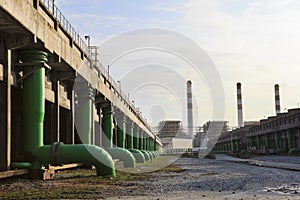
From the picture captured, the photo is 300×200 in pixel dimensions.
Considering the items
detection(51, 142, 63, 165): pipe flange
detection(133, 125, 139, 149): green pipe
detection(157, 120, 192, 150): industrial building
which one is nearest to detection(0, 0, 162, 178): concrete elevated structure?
detection(51, 142, 63, 165): pipe flange

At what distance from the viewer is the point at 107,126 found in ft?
90.3

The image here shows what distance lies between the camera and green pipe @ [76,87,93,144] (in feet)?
67.2

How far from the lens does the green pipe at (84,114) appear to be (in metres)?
20.5

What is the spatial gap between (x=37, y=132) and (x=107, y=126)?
14.7 m

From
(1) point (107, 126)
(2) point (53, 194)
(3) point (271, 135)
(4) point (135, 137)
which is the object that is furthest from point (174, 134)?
(2) point (53, 194)

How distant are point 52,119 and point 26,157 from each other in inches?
156

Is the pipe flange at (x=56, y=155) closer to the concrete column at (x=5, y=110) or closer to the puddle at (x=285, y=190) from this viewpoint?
the concrete column at (x=5, y=110)

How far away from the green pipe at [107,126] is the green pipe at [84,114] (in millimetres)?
6209

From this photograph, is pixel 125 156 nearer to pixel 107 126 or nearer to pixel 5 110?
pixel 107 126

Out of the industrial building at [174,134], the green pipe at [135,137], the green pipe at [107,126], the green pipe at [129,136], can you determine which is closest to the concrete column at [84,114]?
the green pipe at [107,126]

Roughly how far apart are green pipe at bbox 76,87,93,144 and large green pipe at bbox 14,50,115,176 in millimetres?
7358

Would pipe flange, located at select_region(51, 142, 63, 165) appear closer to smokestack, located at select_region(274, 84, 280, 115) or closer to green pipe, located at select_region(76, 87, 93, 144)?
green pipe, located at select_region(76, 87, 93, 144)

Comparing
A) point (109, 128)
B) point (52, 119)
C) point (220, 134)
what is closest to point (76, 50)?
point (52, 119)

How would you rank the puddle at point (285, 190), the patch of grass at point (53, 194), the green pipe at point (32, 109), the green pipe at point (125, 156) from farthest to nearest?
the green pipe at point (125, 156) < the green pipe at point (32, 109) < the puddle at point (285, 190) < the patch of grass at point (53, 194)
